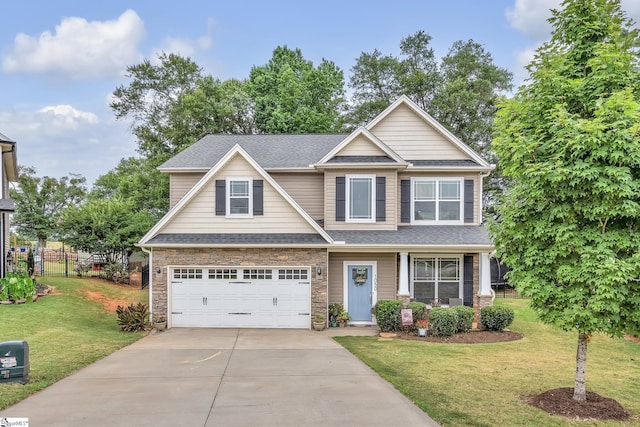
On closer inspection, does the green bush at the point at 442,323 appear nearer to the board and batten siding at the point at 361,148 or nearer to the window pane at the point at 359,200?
the window pane at the point at 359,200

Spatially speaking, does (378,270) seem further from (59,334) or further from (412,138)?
(59,334)

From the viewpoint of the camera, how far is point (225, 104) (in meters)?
31.4

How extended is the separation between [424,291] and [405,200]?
355 cm

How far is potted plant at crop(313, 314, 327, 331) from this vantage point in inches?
580

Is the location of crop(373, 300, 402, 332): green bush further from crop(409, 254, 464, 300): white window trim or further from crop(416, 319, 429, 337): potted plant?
crop(409, 254, 464, 300): white window trim

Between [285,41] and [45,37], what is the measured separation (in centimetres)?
1692

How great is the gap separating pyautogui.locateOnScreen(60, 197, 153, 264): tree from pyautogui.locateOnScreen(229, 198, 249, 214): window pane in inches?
443

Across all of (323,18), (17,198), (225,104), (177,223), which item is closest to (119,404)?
(177,223)

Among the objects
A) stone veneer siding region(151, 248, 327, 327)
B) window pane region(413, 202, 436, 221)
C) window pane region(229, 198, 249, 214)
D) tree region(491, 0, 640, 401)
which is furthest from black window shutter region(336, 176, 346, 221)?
tree region(491, 0, 640, 401)

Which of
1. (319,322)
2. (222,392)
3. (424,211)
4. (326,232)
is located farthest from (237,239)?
(222,392)

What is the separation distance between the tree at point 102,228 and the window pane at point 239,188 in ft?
37.5

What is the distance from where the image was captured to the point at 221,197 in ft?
49.7

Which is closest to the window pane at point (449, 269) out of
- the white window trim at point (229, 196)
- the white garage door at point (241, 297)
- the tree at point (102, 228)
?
the white garage door at point (241, 297)

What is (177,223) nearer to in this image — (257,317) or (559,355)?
(257,317)
